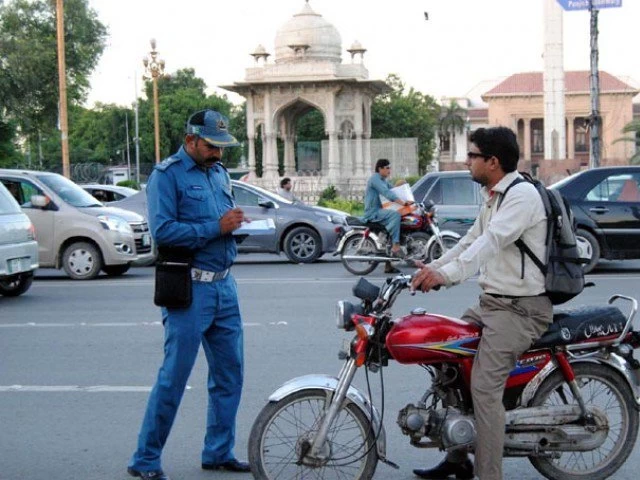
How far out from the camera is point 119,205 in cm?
1983

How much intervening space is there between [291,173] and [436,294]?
1702 inches

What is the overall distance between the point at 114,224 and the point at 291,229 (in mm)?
3910

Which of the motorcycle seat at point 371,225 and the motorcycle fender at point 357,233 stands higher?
the motorcycle seat at point 371,225

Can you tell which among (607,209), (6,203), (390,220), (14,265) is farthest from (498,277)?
(390,220)

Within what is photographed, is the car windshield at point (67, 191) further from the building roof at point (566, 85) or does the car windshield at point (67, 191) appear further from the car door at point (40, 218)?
the building roof at point (566, 85)

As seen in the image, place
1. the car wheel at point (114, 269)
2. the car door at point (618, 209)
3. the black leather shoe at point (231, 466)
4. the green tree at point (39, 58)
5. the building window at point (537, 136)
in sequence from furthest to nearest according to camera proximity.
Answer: the building window at point (537, 136) → the green tree at point (39, 58) → the car wheel at point (114, 269) → the car door at point (618, 209) → the black leather shoe at point (231, 466)

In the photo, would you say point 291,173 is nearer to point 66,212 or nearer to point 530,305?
point 66,212

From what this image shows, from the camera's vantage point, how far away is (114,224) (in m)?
16.5

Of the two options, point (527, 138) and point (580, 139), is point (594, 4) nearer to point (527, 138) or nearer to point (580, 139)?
point (527, 138)

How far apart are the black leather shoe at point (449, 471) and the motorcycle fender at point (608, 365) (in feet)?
1.60

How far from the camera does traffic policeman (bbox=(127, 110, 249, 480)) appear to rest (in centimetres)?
536

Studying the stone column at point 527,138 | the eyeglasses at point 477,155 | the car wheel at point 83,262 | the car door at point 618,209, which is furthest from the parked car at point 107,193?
the stone column at point 527,138

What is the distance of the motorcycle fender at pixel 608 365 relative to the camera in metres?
4.98

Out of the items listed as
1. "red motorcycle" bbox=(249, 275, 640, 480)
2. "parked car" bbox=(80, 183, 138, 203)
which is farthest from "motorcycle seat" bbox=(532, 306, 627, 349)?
"parked car" bbox=(80, 183, 138, 203)
